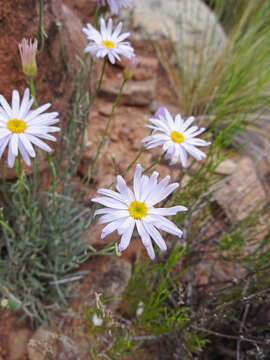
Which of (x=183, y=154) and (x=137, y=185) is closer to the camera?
(x=137, y=185)

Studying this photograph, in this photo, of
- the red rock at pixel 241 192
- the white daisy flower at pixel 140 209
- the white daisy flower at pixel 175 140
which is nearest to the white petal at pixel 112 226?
the white daisy flower at pixel 140 209

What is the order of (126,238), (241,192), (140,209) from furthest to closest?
(241,192)
(140,209)
(126,238)

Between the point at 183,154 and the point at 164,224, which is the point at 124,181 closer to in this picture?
the point at 164,224

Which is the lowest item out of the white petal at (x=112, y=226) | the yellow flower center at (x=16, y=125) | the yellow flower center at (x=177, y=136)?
the white petal at (x=112, y=226)

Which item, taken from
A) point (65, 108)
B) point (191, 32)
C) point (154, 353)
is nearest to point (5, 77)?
point (65, 108)

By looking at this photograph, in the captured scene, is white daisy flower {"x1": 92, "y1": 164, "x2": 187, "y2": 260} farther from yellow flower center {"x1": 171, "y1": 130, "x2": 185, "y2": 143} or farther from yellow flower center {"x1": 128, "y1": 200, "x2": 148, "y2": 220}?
yellow flower center {"x1": 171, "y1": 130, "x2": 185, "y2": 143}

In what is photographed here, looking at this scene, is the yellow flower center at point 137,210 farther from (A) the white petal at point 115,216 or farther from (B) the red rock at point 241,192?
(B) the red rock at point 241,192

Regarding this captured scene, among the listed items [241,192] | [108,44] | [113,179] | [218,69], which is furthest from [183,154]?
[218,69]
